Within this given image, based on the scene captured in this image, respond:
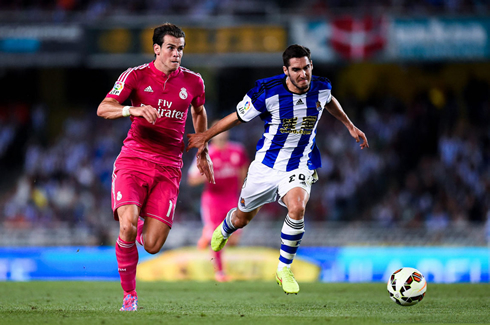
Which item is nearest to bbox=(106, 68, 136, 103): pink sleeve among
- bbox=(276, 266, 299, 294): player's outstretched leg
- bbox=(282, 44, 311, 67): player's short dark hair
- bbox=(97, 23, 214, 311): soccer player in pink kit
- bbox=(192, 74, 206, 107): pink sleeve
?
bbox=(97, 23, 214, 311): soccer player in pink kit

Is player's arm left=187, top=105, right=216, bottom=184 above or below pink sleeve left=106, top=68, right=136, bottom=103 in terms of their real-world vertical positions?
below

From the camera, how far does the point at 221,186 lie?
36.9ft

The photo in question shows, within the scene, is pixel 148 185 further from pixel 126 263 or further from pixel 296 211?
pixel 296 211

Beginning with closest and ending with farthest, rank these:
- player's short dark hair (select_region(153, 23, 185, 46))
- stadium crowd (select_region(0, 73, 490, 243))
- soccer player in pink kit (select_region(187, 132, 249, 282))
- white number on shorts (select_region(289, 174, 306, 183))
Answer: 1. player's short dark hair (select_region(153, 23, 185, 46))
2. white number on shorts (select_region(289, 174, 306, 183))
3. soccer player in pink kit (select_region(187, 132, 249, 282))
4. stadium crowd (select_region(0, 73, 490, 243))

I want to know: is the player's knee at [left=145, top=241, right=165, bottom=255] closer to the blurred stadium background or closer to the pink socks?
the pink socks

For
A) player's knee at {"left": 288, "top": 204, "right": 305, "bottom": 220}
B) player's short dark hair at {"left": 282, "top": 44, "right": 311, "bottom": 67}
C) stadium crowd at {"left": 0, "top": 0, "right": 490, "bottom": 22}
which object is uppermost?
stadium crowd at {"left": 0, "top": 0, "right": 490, "bottom": 22}

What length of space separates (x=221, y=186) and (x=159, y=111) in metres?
4.80

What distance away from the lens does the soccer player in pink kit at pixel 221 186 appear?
1110 cm

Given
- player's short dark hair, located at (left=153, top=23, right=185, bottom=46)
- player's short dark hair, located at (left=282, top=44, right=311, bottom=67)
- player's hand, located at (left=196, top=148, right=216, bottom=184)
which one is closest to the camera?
player's short dark hair, located at (left=153, top=23, right=185, bottom=46)

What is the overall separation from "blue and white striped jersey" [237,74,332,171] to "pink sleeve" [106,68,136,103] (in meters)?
1.08

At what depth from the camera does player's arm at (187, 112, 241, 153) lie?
6.80 metres

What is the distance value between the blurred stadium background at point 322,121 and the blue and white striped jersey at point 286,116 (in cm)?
588

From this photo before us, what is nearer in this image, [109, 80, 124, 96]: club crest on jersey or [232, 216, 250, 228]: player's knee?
[109, 80, 124, 96]: club crest on jersey

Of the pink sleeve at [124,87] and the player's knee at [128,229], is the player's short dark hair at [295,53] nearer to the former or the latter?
the pink sleeve at [124,87]
